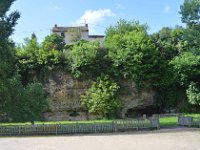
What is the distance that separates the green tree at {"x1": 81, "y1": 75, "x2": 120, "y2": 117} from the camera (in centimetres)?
3850

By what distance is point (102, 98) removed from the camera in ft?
127

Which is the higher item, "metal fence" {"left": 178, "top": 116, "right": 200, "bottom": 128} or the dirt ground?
"metal fence" {"left": 178, "top": 116, "right": 200, "bottom": 128}

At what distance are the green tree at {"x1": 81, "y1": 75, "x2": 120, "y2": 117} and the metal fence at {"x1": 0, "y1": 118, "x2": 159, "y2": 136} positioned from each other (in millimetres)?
11087

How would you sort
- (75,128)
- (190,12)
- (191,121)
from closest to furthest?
(75,128) → (191,121) → (190,12)

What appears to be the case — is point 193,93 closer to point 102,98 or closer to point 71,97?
point 102,98

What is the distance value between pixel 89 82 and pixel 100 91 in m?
2.35

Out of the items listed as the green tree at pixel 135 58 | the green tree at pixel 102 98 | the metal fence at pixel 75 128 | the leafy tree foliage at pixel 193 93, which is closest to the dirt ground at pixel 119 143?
the metal fence at pixel 75 128

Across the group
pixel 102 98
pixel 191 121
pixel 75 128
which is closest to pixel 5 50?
pixel 75 128

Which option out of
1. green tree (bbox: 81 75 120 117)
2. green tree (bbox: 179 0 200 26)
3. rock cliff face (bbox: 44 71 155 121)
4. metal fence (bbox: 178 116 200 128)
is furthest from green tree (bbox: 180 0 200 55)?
metal fence (bbox: 178 116 200 128)

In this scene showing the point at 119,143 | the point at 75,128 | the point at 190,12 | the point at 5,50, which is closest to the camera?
the point at 119,143

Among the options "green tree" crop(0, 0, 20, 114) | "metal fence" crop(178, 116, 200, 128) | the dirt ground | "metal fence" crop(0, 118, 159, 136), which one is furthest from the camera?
"metal fence" crop(178, 116, 200, 128)

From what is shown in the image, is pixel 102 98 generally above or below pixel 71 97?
below

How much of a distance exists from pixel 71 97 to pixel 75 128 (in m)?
14.4

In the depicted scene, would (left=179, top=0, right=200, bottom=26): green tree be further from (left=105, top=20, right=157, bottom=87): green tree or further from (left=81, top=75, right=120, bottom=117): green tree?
(left=81, top=75, right=120, bottom=117): green tree
